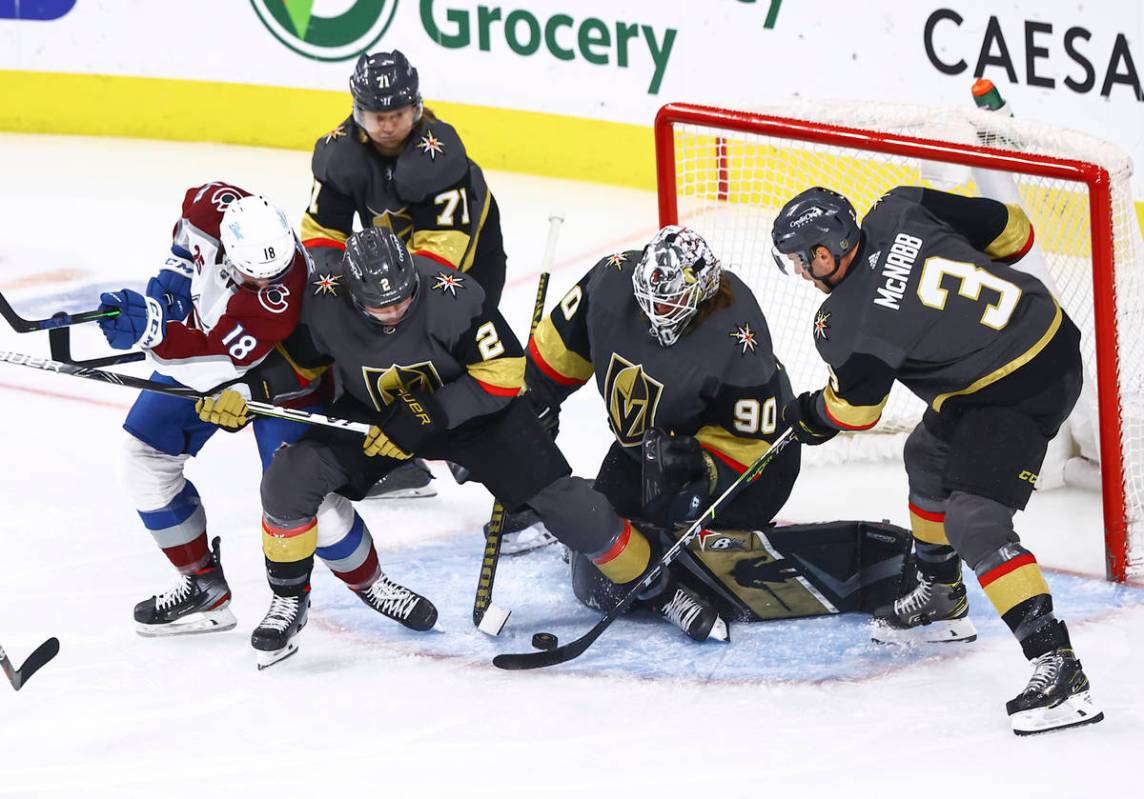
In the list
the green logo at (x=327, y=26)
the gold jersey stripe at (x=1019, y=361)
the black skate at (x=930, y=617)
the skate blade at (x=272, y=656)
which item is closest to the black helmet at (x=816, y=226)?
the gold jersey stripe at (x=1019, y=361)

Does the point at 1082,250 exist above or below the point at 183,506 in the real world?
above

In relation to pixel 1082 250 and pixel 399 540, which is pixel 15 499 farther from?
pixel 1082 250

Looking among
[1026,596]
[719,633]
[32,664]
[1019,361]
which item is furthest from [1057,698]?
[32,664]

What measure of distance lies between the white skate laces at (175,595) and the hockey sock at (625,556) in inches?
35.4

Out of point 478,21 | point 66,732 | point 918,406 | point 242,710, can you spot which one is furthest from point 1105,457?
point 478,21

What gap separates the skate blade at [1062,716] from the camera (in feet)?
9.70

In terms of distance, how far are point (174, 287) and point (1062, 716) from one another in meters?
1.99

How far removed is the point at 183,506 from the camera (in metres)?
3.47

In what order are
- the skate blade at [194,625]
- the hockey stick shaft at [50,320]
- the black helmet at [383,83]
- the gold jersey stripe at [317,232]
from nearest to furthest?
1. the hockey stick shaft at [50,320]
2. the skate blade at [194,625]
3. the black helmet at [383,83]
4. the gold jersey stripe at [317,232]

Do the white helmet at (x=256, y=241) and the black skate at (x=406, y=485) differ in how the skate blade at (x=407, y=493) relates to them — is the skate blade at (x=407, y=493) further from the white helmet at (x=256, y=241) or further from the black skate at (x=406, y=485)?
the white helmet at (x=256, y=241)

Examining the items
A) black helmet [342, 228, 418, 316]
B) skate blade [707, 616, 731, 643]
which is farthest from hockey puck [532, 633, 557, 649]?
black helmet [342, 228, 418, 316]

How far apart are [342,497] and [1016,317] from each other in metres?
1.40

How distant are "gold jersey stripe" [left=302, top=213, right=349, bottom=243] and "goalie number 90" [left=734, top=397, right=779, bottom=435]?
1160 millimetres

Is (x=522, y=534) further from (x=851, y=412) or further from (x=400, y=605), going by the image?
(x=851, y=412)
